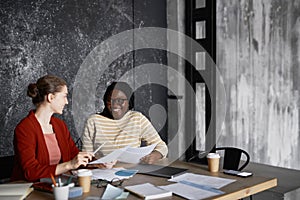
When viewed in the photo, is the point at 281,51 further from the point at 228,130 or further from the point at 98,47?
the point at 98,47

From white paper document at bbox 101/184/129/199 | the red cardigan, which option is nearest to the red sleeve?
the red cardigan

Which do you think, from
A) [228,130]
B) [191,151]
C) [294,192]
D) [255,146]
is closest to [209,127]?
[191,151]

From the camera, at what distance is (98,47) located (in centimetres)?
381

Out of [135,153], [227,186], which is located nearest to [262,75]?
[135,153]

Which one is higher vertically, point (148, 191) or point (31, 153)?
point (31, 153)

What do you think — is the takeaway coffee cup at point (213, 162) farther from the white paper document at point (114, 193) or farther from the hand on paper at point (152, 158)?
the white paper document at point (114, 193)

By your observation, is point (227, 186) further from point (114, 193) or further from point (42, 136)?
point (42, 136)

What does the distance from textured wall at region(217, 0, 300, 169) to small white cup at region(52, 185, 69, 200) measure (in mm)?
3485

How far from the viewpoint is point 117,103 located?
3004mm

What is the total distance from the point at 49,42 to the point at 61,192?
2.03 metres

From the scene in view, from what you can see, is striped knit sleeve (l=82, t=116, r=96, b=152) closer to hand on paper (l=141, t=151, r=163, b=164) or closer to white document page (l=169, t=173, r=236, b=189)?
hand on paper (l=141, t=151, r=163, b=164)

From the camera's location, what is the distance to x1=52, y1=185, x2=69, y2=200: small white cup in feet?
5.44

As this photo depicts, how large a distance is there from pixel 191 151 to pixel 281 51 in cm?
221

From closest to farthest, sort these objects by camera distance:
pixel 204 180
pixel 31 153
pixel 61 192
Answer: pixel 61 192 → pixel 204 180 → pixel 31 153
